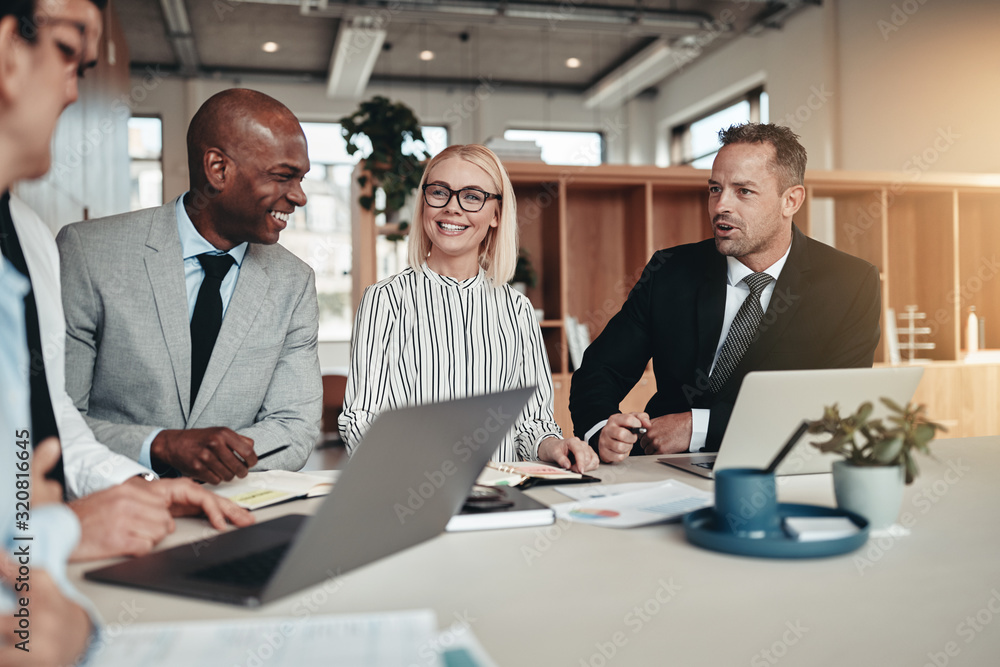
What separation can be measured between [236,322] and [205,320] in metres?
0.07

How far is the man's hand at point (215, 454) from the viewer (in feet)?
4.49

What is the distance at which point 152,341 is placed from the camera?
180 cm

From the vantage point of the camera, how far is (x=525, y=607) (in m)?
0.86

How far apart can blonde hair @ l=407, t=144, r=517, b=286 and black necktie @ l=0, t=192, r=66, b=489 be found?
138 cm

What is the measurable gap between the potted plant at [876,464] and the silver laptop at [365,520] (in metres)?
0.49

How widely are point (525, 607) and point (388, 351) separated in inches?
54.9

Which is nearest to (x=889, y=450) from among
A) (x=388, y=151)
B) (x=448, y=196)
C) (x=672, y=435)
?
(x=672, y=435)

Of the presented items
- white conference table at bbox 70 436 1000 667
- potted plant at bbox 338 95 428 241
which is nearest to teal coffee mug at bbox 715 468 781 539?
white conference table at bbox 70 436 1000 667

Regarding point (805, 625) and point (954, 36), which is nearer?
point (805, 625)

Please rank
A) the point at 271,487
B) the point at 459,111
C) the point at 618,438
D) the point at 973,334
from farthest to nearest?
the point at 459,111 < the point at 973,334 < the point at 618,438 < the point at 271,487

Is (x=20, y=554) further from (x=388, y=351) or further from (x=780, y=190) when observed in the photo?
(x=780, y=190)

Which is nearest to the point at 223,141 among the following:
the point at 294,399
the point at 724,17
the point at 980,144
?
the point at 294,399

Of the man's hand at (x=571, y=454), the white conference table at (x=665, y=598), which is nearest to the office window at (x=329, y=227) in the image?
the man's hand at (x=571, y=454)

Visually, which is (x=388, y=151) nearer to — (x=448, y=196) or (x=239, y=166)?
(x=448, y=196)
